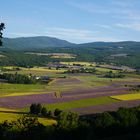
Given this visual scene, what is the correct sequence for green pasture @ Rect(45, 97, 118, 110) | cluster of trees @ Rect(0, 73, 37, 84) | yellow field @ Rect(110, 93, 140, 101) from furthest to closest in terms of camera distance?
cluster of trees @ Rect(0, 73, 37, 84) < yellow field @ Rect(110, 93, 140, 101) < green pasture @ Rect(45, 97, 118, 110)

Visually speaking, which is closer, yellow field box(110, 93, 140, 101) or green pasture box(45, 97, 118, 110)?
green pasture box(45, 97, 118, 110)

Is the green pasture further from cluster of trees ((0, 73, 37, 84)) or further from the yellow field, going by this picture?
cluster of trees ((0, 73, 37, 84))

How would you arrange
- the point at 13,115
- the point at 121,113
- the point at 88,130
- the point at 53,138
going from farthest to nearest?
1. the point at 13,115
2. the point at 121,113
3. the point at 88,130
4. the point at 53,138

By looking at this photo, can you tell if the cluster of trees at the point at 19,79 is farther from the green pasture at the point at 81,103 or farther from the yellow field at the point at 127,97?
the green pasture at the point at 81,103

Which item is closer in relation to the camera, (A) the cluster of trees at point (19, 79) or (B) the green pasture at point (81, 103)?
(B) the green pasture at point (81, 103)

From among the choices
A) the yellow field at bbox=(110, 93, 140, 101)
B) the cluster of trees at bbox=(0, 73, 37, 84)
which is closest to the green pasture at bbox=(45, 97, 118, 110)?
the yellow field at bbox=(110, 93, 140, 101)

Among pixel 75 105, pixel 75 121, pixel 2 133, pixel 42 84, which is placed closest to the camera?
pixel 2 133

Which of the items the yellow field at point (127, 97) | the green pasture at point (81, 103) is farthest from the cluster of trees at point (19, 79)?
the green pasture at point (81, 103)

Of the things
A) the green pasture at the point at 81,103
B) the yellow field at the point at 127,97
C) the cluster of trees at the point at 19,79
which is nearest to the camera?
the green pasture at the point at 81,103

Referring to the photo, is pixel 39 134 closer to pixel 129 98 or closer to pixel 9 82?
pixel 129 98

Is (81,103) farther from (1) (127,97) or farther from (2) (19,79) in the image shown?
(2) (19,79)

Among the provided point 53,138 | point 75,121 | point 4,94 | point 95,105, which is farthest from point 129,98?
point 53,138
